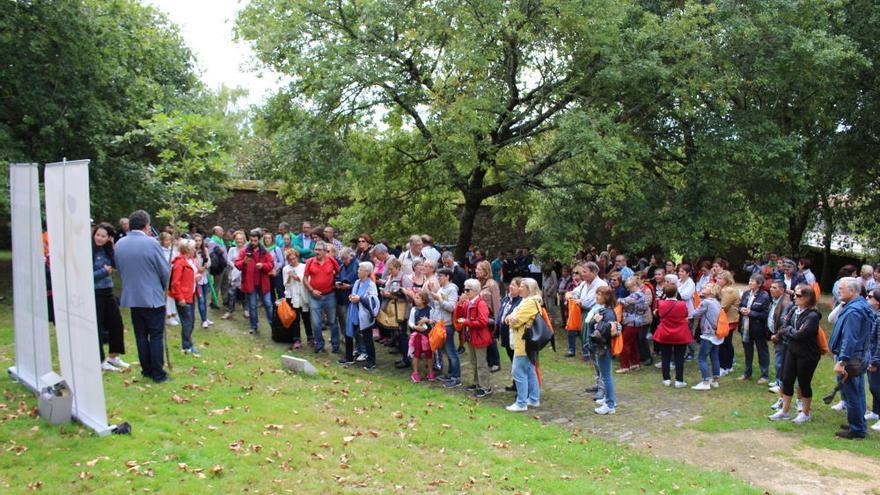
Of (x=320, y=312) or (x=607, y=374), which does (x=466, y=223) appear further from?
(x=607, y=374)

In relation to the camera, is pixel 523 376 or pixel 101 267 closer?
pixel 101 267

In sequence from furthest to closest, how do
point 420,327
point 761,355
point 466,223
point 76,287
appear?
point 466,223
point 761,355
point 420,327
point 76,287

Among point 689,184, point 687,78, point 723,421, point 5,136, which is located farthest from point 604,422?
point 5,136

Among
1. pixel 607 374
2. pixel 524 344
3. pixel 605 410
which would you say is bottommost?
pixel 605 410

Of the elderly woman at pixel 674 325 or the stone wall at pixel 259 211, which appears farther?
the stone wall at pixel 259 211

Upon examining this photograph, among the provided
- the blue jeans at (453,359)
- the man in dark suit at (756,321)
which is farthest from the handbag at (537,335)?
the man in dark suit at (756,321)

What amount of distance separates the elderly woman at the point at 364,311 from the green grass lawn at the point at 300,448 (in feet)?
5.93

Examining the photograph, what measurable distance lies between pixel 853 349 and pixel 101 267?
8.98 meters

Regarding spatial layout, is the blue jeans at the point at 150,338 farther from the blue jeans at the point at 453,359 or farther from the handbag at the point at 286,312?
the blue jeans at the point at 453,359

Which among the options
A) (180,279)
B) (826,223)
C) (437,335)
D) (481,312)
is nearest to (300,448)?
(437,335)

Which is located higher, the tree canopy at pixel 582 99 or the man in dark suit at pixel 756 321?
the tree canopy at pixel 582 99

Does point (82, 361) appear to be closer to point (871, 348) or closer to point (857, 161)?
point (871, 348)

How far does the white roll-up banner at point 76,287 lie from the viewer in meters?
6.19

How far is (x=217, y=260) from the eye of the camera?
1371 cm
